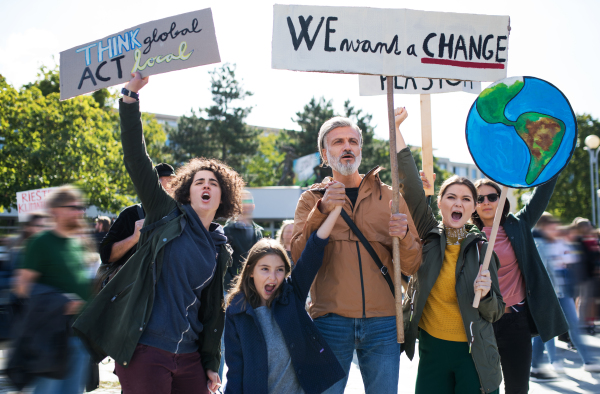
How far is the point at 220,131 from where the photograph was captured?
38.1 m

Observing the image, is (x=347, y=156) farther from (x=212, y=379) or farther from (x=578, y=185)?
(x=578, y=185)

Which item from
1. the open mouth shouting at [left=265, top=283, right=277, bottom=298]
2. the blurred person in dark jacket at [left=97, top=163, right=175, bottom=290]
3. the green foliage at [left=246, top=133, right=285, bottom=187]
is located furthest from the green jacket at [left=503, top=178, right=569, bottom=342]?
the green foliage at [left=246, top=133, right=285, bottom=187]

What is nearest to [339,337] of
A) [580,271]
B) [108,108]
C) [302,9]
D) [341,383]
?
[341,383]

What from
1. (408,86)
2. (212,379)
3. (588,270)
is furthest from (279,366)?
(588,270)

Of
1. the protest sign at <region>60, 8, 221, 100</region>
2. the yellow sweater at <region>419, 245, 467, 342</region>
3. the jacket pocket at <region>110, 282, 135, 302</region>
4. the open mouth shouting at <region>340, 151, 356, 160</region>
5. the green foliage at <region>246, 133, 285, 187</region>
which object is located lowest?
the yellow sweater at <region>419, 245, 467, 342</region>

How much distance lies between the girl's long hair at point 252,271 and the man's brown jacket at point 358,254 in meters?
0.23

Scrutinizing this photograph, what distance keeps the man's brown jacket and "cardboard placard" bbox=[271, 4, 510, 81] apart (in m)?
0.70

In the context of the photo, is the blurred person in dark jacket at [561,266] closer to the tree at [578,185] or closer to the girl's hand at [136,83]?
the girl's hand at [136,83]

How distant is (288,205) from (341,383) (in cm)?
3023

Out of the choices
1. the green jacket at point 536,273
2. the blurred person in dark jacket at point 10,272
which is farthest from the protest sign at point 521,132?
the blurred person in dark jacket at point 10,272

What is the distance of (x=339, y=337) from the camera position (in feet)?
9.84

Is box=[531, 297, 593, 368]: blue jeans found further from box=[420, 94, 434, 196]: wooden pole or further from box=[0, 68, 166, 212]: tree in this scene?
box=[0, 68, 166, 212]: tree

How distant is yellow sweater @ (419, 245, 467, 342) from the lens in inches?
124

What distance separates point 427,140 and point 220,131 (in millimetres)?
35140
